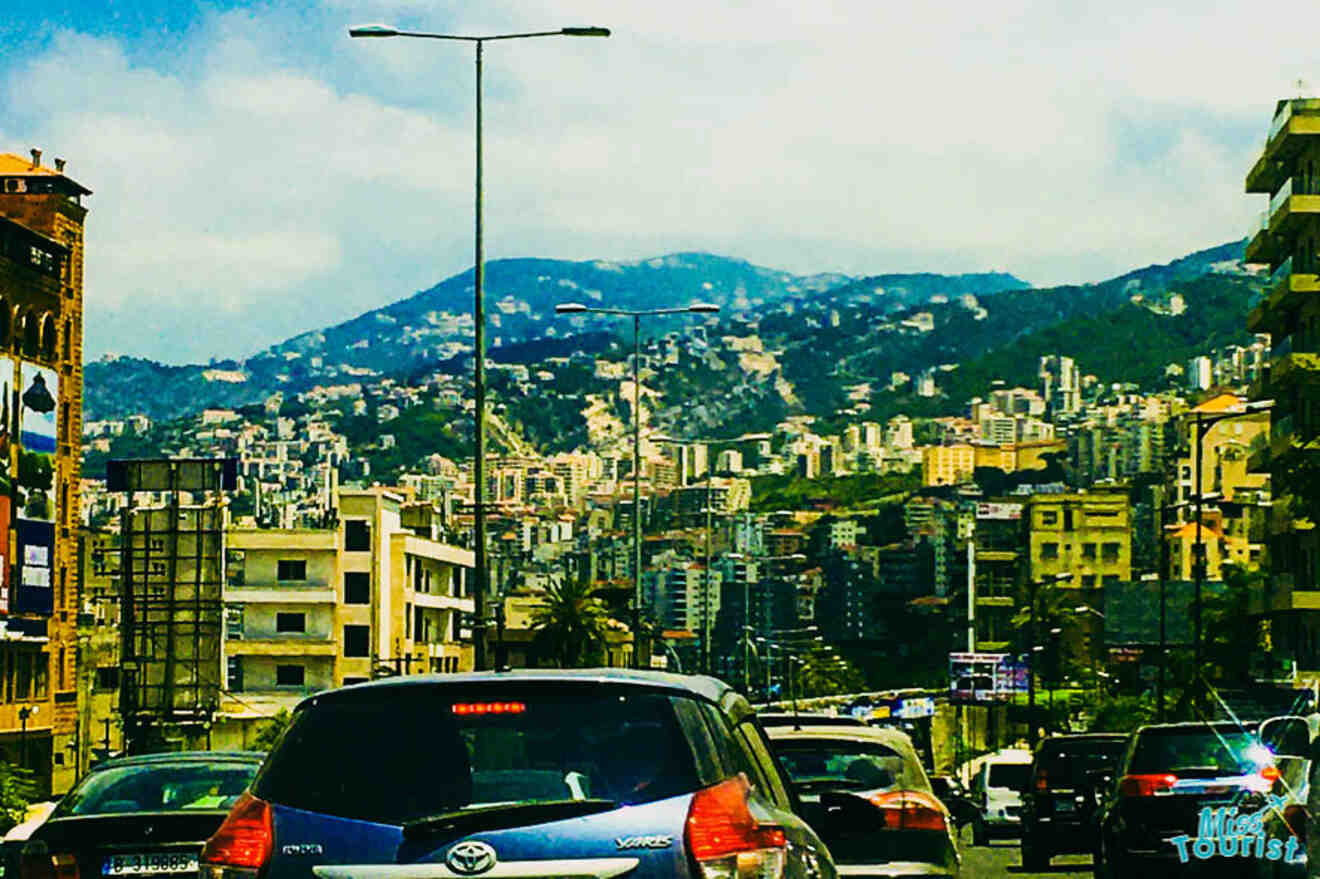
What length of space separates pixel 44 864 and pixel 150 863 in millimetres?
632

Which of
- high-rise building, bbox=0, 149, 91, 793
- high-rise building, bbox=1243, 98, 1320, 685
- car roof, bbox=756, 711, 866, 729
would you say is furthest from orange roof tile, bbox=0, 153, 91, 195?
car roof, bbox=756, 711, 866, 729

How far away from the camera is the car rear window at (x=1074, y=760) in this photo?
3223 cm

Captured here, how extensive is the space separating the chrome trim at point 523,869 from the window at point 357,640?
11994 cm

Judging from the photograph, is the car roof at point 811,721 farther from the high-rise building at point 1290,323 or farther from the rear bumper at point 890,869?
the high-rise building at point 1290,323

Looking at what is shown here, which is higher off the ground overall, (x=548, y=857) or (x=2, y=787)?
(x=548, y=857)

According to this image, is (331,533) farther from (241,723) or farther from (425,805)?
(425,805)

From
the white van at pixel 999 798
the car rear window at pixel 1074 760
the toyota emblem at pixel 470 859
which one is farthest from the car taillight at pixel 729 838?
the white van at pixel 999 798

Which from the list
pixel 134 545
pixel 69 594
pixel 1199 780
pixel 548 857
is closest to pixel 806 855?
pixel 548 857

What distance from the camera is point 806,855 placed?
8906 mm

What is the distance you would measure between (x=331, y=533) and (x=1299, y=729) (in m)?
112

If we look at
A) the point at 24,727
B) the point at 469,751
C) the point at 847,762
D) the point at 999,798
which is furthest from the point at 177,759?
the point at 24,727

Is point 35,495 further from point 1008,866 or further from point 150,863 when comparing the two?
point 150,863

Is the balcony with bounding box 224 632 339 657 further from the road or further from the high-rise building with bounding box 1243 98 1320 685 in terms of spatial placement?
the road

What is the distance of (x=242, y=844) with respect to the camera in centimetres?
820
